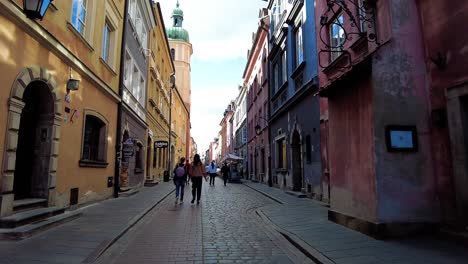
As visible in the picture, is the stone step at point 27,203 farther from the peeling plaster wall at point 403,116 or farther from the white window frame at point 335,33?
the white window frame at point 335,33

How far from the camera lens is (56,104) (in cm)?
911

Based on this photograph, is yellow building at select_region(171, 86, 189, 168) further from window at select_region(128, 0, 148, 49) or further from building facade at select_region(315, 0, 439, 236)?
building facade at select_region(315, 0, 439, 236)

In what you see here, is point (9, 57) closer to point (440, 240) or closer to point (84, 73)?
point (84, 73)

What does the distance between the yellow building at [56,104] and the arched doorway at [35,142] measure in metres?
0.02

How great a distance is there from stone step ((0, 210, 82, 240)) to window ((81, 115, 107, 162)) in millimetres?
4444

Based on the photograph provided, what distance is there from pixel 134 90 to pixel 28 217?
43.3 ft

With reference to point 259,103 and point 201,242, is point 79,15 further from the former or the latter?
point 259,103

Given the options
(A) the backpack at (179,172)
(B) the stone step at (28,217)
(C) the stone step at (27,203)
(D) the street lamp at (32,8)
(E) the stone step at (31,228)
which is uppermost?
(D) the street lamp at (32,8)

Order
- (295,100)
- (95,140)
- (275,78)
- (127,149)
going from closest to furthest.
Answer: (95,140)
(127,149)
(295,100)
(275,78)

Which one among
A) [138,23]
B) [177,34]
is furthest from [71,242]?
[177,34]

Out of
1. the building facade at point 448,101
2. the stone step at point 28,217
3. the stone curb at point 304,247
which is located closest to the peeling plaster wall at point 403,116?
the building facade at point 448,101

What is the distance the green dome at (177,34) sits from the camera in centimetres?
5962

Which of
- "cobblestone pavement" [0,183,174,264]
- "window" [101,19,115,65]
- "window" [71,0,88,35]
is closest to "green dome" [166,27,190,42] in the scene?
"window" [101,19,115,65]

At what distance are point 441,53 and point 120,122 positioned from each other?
1233cm
